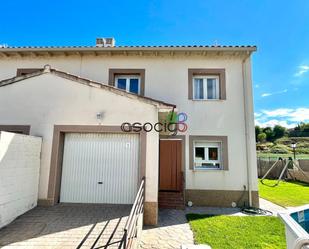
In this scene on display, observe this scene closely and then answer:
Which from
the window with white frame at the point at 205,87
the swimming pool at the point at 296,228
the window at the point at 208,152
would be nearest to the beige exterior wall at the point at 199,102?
the window at the point at 208,152

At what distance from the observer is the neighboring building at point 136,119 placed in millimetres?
7109

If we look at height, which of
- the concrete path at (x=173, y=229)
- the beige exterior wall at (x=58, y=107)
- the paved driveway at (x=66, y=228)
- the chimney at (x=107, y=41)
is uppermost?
the chimney at (x=107, y=41)

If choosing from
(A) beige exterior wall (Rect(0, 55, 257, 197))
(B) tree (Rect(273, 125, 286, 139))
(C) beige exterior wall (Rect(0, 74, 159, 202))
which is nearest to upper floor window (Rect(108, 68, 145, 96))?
(A) beige exterior wall (Rect(0, 55, 257, 197))

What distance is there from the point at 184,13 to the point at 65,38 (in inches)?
261

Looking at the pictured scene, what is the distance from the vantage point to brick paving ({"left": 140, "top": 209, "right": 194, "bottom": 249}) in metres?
5.58

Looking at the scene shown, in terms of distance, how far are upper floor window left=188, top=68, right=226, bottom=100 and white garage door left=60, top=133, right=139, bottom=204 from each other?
16.6ft

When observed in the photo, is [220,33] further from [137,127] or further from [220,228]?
[220,228]

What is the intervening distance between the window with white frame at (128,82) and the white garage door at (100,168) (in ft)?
14.0

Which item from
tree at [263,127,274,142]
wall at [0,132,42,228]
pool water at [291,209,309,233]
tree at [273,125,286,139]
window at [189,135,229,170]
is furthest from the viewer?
tree at [273,125,286,139]

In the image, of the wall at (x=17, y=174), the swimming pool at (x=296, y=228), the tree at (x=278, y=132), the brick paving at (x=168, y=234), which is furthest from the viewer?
the tree at (x=278, y=132)

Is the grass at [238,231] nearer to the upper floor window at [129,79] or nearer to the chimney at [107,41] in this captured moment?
the upper floor window at [129,79]

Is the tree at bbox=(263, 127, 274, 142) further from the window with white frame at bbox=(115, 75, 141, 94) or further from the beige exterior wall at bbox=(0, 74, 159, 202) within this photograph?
the beige exterior wall at bbox=(0, 74, 159, 202)

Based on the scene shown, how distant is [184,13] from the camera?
1005 cm

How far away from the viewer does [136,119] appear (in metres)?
7.10
